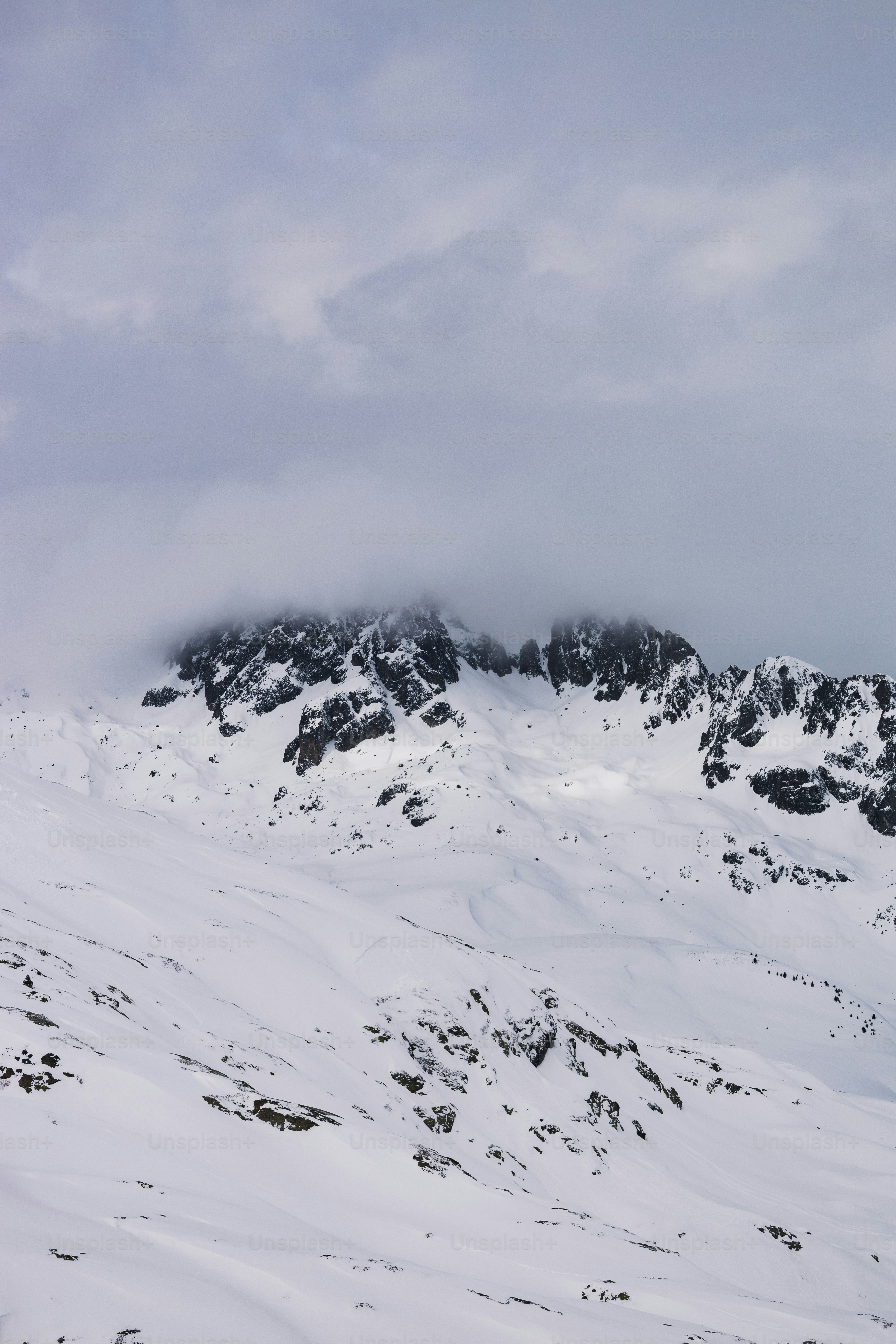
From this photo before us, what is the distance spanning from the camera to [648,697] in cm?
16675

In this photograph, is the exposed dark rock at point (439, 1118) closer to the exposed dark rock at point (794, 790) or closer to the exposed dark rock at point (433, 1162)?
the exposed dark rock at point (433, 1162)

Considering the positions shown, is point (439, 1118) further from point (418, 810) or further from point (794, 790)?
point (794, 790)

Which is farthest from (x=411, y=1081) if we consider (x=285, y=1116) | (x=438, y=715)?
(x=438, y=715)

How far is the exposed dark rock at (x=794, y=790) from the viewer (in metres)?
115

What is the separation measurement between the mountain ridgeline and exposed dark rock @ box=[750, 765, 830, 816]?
0.53ft

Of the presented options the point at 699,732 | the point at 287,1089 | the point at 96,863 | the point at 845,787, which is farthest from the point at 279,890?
the point at 699,732

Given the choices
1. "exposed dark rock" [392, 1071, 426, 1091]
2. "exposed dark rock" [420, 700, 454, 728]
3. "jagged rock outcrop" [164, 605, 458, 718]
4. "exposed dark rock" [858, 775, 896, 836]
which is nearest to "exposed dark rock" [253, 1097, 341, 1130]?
"exposed dark rock" [392, 1071, 426, 1091]

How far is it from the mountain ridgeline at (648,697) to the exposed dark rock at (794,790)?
0.16 meters

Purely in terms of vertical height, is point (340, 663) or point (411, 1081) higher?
point (340, 663)

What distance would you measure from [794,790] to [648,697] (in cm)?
5215

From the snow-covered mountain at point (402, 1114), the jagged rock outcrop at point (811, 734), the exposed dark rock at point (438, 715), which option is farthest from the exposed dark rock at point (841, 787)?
the exposed dark rock at point (438, 715)

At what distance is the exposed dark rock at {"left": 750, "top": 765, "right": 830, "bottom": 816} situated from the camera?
378 feet

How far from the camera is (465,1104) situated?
22.8 m

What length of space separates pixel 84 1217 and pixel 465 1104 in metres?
15.7
